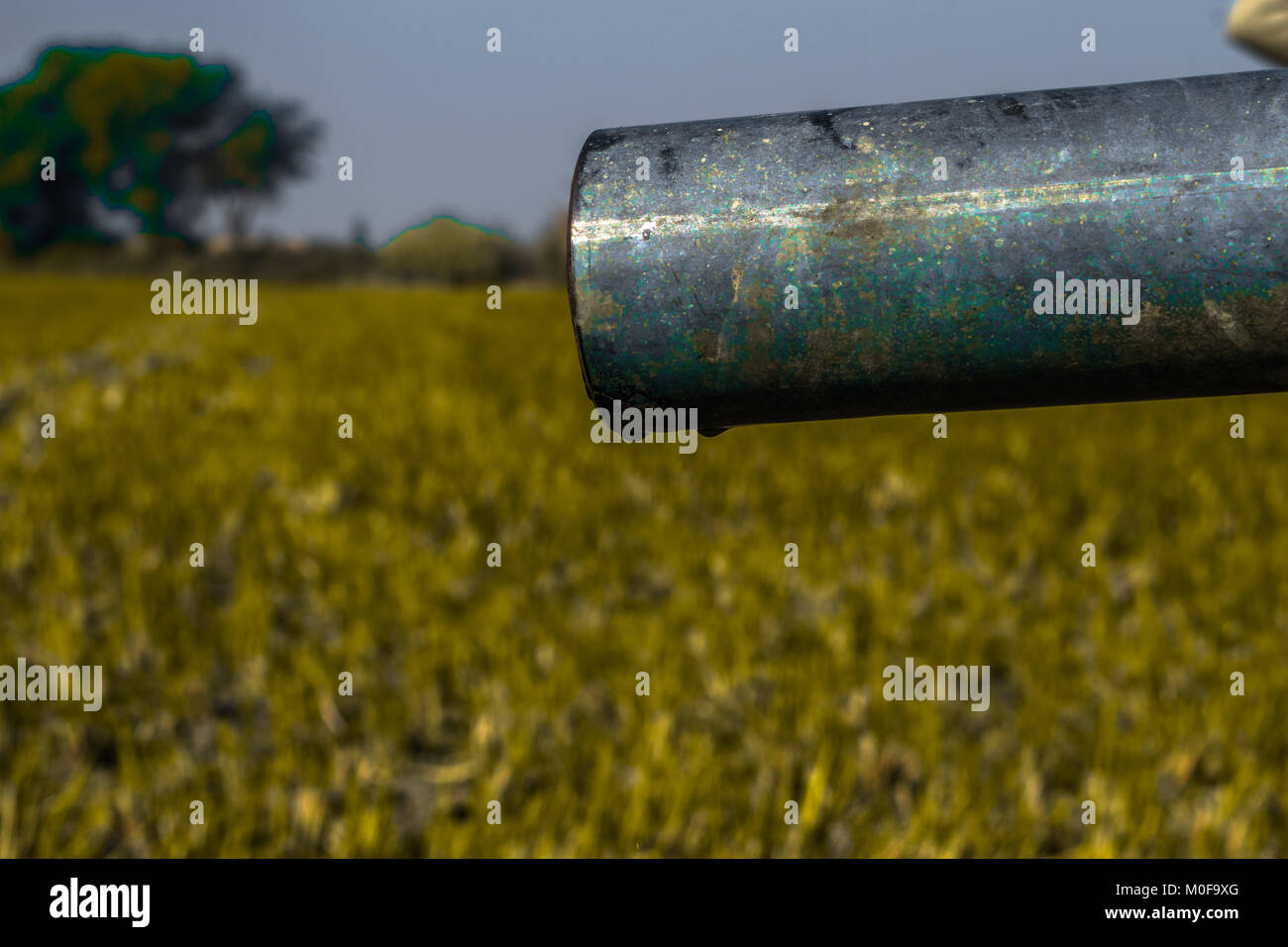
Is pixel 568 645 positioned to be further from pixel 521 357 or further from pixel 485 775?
pixel 521 357

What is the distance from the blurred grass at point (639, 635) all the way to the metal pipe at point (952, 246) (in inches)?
94.5

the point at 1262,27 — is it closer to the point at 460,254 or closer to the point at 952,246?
the point at 952,246

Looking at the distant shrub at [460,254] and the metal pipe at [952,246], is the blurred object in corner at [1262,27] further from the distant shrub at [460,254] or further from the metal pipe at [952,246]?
the distant shrub at [460,254]

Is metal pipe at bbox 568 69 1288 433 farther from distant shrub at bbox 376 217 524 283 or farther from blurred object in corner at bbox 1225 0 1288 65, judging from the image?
distant shrub at bbox 376 217 524 283

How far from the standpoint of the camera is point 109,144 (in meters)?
44.4

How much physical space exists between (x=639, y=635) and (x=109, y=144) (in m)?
49.0

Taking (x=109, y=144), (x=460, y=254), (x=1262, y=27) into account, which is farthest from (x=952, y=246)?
(x=109, y=144)

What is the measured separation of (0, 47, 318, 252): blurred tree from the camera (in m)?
44.2

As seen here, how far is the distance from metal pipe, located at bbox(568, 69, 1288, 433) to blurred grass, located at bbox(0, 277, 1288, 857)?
2400mm

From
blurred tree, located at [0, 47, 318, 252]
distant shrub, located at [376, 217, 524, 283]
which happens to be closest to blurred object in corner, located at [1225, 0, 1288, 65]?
distant shrub, located at [376, 217, 524, 283]

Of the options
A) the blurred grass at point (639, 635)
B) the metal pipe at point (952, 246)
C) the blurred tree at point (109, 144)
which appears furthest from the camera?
the blurred tree at point (109, 144)

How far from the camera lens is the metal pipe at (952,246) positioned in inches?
19.6

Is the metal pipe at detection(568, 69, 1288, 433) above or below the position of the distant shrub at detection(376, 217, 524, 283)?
below

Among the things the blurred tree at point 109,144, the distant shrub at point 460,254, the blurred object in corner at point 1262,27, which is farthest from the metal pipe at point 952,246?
the blurred tree at point 109,144
